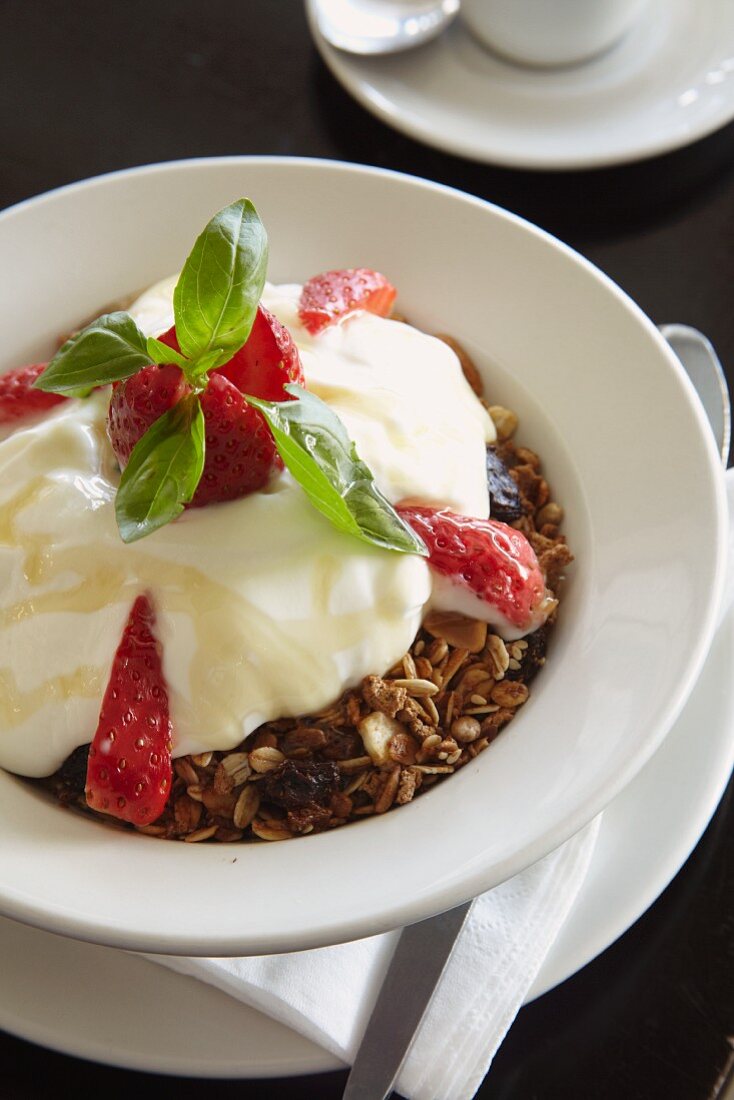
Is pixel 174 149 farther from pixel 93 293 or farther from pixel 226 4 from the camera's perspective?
pixel 93 293

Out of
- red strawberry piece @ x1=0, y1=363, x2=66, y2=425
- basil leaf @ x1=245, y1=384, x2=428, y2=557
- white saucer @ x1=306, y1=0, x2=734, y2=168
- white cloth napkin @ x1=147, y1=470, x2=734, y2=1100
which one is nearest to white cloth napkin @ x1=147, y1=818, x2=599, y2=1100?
white cloth napkin @ x1=147, y1=470, x2=734, y2=1100

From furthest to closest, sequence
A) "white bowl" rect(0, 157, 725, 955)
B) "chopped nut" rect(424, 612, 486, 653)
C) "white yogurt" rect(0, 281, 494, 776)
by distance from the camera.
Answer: "chopped nut" rect(424, 612, 486, 653) < "white yogurt" rect(0, 281, 494, 776) < "white bowl" rect(0, 157, 725, 955)

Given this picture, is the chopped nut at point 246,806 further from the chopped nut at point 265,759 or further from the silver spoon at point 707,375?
the silver spoon at point 707,375

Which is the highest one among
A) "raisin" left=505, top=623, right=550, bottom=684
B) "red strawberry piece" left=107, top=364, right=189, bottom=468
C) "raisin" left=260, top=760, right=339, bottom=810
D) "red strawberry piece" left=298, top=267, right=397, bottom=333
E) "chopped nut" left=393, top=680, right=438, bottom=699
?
"red strawberry piece" left=107, top=364, right=189, bottom=468

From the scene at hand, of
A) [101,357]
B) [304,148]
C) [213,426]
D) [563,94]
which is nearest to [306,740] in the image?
[213,426]

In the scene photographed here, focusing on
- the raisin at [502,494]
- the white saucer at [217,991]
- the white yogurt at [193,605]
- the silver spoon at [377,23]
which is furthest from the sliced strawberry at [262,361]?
the silver spoon at [377,23]

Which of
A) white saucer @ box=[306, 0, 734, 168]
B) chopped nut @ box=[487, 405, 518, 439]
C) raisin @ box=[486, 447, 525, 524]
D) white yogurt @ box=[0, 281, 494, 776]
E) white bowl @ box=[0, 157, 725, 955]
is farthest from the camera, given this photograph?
white saucer @ box=[306, 0, 734, 168]

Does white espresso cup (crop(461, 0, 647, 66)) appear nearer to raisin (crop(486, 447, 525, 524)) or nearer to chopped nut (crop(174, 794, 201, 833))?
raisin (crop(486, 447, 525, 524))

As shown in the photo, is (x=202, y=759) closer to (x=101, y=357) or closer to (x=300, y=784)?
(x=300, y=784)
